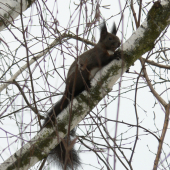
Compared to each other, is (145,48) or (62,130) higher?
(145,48)

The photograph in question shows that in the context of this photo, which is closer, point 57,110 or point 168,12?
point 168,12

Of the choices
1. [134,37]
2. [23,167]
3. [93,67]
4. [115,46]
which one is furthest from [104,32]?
[23,167]

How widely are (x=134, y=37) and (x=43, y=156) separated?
2.93 ft

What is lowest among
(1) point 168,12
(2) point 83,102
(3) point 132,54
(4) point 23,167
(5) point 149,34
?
(4) point 23,167

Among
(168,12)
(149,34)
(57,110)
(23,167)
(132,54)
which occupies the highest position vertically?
(168,12)

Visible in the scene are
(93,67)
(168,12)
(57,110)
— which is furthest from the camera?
(93,67)

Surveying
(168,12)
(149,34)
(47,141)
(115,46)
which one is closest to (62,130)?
(47,141)

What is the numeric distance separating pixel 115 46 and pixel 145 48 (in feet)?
3.06

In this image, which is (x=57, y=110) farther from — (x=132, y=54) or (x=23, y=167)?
(x=132, y=54)

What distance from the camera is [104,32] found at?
2.28 m

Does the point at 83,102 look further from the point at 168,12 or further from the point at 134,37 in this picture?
the point at 168,12

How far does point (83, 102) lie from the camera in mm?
1317

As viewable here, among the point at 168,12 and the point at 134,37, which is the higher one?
the point at 168,12

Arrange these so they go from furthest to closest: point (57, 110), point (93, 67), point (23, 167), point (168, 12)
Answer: point (93, 67) < point (57, 110) < point (168, 12) < point (23, 167)
